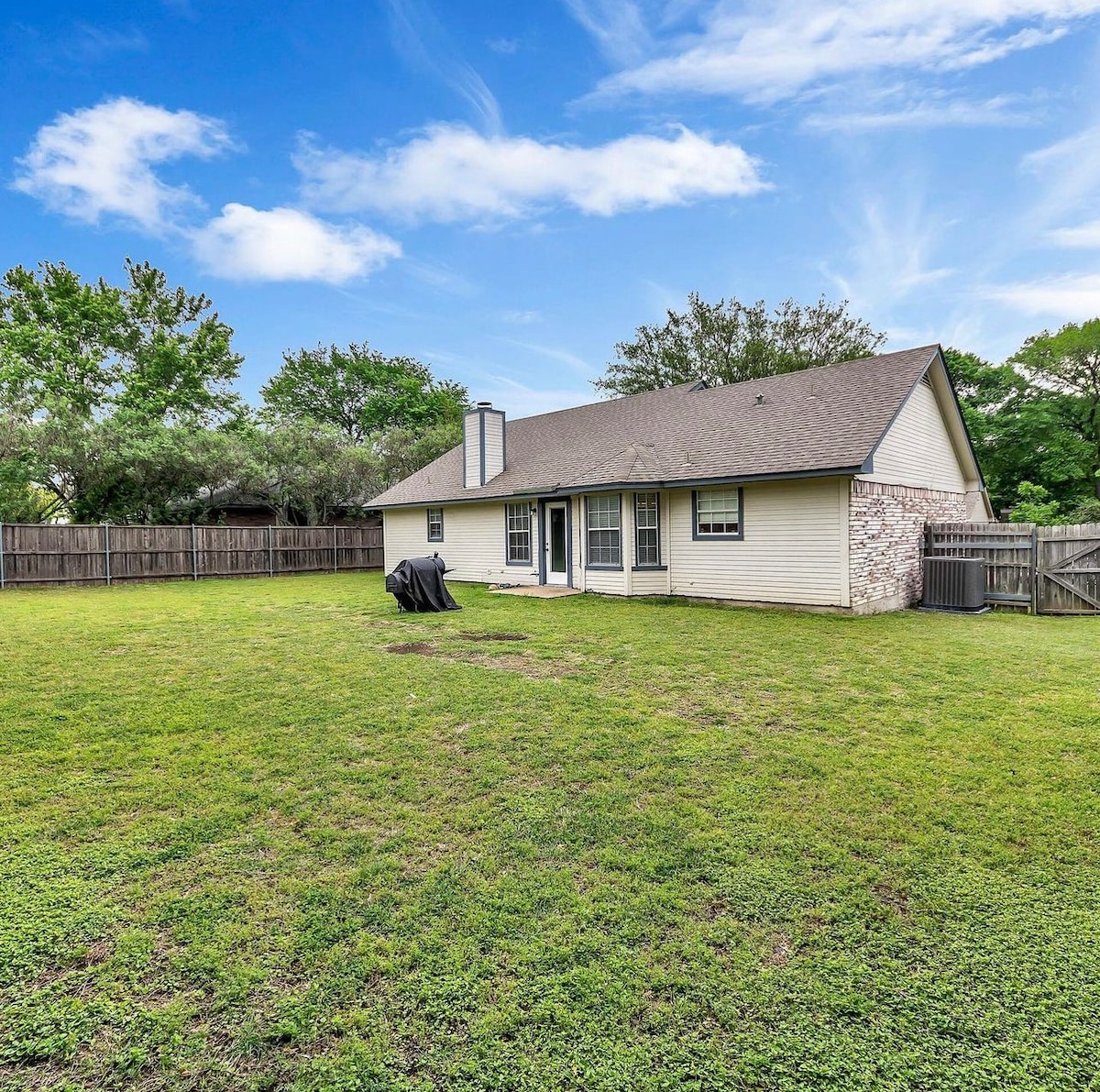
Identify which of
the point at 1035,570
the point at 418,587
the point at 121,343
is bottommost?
the point at 418,587

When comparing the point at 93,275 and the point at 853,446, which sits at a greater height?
the point at 93,275

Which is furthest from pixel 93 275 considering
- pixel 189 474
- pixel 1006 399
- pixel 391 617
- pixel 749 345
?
pixel 1006 399

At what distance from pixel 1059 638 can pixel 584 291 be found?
591 inches

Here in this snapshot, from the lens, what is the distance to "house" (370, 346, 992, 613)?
32.0 ft

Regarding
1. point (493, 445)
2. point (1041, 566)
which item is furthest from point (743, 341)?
point (1041, 566)

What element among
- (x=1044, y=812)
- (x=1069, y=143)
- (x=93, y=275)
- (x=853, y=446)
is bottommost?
(x=1044, y=812)

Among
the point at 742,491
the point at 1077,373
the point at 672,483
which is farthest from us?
the point at 1077,373

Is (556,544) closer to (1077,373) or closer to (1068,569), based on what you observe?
(1068,569)

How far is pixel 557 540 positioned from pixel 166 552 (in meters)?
11.9

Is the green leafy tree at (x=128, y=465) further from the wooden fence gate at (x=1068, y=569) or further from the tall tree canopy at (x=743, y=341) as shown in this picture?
the wooden fence gate at (x=1068, y=569)

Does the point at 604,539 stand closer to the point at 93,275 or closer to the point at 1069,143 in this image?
the point at 1069,143

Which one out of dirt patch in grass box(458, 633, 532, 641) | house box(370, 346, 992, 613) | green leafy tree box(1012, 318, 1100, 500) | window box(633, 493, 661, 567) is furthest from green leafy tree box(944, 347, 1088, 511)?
dirt patch in grass box(458, 633, 532, 641)

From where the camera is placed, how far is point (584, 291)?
17969mm

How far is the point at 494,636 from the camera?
7.97m
